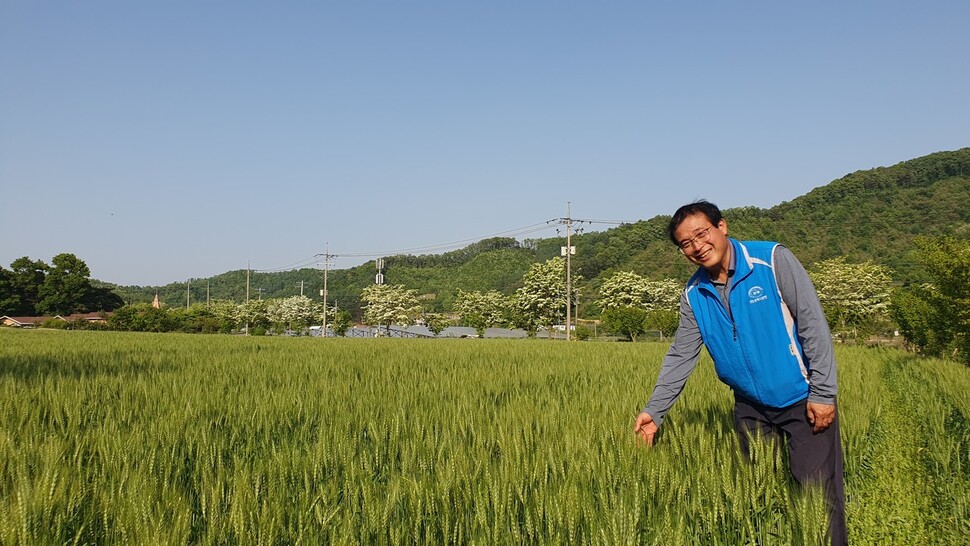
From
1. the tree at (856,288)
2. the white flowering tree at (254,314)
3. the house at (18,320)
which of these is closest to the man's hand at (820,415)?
the tree at (856,288)

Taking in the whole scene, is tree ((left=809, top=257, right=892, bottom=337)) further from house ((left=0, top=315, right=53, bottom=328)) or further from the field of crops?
house ((left=0, top=315, right=53, bottom=328))

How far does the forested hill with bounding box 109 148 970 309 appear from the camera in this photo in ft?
198

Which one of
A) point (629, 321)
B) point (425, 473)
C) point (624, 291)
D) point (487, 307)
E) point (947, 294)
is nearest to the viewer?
point (425, 473)

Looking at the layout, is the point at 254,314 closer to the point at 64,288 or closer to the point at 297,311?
the point at 297,311

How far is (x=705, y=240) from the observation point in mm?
2799

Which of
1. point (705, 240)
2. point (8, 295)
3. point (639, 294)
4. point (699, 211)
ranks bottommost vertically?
point (705, 240)

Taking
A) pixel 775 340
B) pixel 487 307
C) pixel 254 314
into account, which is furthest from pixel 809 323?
pixel 254 314

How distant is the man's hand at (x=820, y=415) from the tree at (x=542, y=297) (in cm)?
4688

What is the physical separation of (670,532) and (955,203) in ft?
249

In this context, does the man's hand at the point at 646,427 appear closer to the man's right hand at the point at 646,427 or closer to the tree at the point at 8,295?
the man's right hand at the point at 646,427

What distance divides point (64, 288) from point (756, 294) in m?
80.3

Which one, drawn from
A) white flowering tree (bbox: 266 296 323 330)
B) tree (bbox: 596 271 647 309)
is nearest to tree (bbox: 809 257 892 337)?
tree (bbox: 596 271 647 309)

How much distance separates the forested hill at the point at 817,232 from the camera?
60.3 m

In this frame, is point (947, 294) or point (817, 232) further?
point (817, 232)
